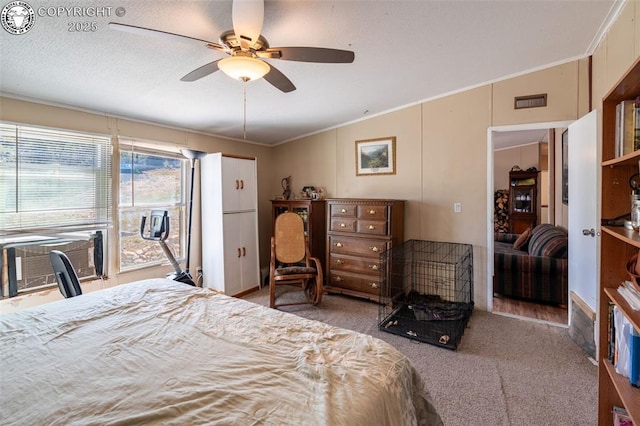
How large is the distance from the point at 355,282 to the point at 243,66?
2924mm

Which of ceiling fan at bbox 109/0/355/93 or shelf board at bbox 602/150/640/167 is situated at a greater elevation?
ceiling fan at bbox 109/0/355/93

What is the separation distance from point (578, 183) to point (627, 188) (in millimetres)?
1634

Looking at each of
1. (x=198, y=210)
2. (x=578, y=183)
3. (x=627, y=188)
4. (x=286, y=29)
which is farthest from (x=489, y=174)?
(x=198, y=210)

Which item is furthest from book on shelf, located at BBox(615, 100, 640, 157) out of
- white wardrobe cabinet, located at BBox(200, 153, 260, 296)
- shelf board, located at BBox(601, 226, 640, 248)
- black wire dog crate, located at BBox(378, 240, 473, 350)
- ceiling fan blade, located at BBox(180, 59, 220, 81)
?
white wardrobe cabinet, located at BBox(200, 153, 260, 296)

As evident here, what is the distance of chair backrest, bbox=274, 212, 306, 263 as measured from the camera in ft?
12.8

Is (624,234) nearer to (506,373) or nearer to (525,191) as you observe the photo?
(506,373)

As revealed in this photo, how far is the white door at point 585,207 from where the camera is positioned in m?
2.46

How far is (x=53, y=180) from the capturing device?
2.87 m

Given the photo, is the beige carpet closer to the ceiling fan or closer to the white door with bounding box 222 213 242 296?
the white door with bounding box 222 213 242 296

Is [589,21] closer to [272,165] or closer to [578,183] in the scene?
[578,183]

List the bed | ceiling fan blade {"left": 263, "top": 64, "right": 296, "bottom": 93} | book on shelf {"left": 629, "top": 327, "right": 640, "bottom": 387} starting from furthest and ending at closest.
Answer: ceiling fan blade {"left": 263, "top": 64, "right": 296, "bottom": 93} → book on shelf {"left": 629, "top": 327, "right": 640, "bottom": 387} → the bed

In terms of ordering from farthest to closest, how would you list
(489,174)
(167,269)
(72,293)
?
(167,269) → (489,174) → (72,293)

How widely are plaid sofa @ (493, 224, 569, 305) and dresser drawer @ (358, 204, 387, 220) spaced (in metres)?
1.60

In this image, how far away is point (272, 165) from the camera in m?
5.31
